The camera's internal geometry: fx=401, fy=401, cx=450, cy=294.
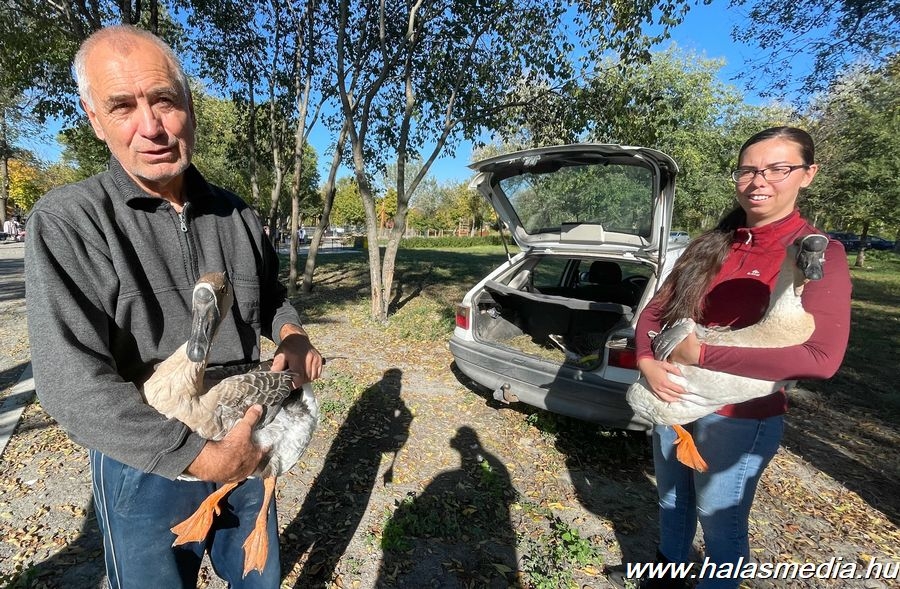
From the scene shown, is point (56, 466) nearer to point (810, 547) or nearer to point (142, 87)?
point (142, 87)

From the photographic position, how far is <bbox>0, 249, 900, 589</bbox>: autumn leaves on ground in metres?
2.48

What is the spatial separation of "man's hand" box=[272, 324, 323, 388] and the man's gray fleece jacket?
0.14 m

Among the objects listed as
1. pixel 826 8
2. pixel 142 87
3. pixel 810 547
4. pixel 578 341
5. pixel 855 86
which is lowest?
pixel 810 547

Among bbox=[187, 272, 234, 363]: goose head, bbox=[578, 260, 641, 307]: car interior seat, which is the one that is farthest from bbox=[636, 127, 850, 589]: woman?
bbox=[578, 260, 641, 307]: car interior seat

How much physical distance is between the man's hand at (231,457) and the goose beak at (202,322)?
24 cm

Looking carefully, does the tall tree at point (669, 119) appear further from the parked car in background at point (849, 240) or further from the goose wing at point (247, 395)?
the parked car in background at point (849, 240)

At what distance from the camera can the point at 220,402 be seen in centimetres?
135

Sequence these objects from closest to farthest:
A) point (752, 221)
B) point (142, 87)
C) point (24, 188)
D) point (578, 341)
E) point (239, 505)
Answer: point (142, 87) < point (239, 505) < point (752, 221) < point (578, 341) < point (24, 188)

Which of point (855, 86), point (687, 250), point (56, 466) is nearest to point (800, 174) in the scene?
point (687, 250)

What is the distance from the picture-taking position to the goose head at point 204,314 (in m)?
1.20

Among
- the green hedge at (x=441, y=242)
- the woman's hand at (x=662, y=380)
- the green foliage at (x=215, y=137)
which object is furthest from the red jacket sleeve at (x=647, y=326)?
the green hedge at (x=441, y=242)

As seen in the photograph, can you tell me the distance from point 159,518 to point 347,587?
1.50 meters

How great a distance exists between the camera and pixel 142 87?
1188 millimetres

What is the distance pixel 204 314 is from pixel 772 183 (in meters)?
2.27
